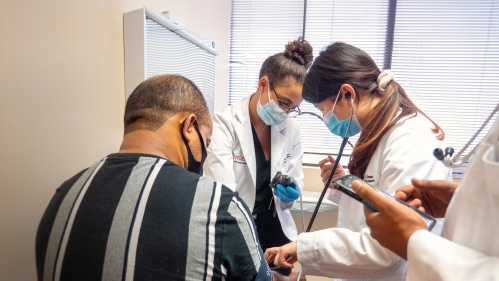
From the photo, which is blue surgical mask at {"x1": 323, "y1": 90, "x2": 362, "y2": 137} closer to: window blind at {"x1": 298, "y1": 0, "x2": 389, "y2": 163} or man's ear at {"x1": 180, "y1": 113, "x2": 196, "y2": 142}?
man's ear at {"x1": 180, "y1": 113, "x2": 196, "y2": 142}

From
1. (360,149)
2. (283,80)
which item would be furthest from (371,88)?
(283,80)

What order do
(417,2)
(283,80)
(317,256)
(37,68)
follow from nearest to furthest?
1. (37,68)
2. (317,256)
3. (283,80)
4. (417,2)

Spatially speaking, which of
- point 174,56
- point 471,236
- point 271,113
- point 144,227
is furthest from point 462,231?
point 174,56

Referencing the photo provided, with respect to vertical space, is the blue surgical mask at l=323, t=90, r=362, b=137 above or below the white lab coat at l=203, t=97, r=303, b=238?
above

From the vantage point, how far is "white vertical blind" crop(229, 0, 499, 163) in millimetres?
2490

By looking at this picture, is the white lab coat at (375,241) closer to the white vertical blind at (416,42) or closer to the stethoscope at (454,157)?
the stethoscope at (454,157)

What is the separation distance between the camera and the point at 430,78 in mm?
2549

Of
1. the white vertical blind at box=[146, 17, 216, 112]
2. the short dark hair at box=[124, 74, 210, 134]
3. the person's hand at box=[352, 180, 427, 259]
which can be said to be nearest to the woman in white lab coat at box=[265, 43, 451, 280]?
the person's hand at box=[352, 180, 427, 259]

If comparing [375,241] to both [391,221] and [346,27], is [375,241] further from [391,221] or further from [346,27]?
[346,27]

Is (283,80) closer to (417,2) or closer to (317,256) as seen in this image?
(317,256)

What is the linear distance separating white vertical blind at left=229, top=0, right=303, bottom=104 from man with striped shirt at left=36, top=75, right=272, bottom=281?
86.7 inches

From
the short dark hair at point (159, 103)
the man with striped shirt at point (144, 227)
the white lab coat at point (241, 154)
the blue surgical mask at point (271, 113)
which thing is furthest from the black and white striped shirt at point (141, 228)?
the blue surgical mask at point (271, 113)

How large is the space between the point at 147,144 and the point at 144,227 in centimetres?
Answer: 21

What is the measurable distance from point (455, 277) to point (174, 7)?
1.64 metres
